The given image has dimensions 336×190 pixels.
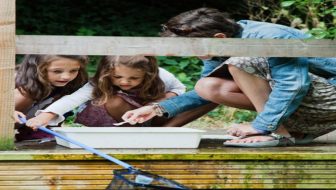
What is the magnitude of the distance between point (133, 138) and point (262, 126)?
0.63 meters

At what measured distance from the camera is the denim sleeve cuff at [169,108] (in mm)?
3914

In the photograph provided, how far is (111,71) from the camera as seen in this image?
3957 mm

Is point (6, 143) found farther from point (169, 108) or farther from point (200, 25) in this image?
point (200, 25)

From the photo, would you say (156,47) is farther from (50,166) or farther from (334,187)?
(334,187)

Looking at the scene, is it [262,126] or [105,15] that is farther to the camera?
[105,15]

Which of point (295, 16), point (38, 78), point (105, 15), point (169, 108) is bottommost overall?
point (105, 15)

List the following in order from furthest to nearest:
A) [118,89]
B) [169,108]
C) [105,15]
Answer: [105,15] < [118,89] < [169,108]

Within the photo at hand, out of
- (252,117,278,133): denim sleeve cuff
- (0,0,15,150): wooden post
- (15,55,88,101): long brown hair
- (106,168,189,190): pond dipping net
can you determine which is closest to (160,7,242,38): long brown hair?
(252,117,278,133): denim sleeve cuff

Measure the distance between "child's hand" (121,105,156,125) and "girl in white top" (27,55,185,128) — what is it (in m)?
0.21

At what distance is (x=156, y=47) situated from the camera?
3338mm

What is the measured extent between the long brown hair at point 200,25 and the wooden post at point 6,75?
800mm

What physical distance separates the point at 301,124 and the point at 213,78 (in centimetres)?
48

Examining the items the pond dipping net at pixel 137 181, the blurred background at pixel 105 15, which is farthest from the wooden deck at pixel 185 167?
the blurred background at pixel 105 15

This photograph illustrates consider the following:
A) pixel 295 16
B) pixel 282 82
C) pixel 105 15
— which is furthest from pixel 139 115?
pixel 105 15
